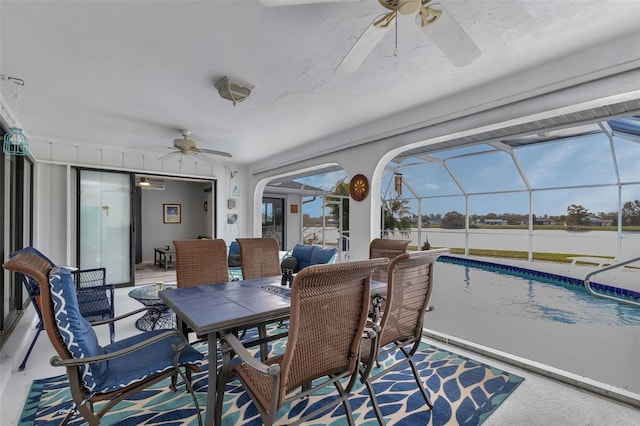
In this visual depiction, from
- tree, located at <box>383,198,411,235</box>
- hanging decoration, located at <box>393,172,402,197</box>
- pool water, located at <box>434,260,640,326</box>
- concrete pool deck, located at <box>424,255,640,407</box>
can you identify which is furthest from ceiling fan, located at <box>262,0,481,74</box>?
tree, located at <box>383,198,411,235</box>

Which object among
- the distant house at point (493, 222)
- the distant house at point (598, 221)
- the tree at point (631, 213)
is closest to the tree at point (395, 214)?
the distant house at point (493, 222)

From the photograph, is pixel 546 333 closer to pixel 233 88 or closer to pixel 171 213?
pixel 233 88

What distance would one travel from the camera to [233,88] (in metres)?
2.63

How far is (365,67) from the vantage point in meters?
2.39

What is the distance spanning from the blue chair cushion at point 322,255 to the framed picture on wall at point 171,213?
222 inches

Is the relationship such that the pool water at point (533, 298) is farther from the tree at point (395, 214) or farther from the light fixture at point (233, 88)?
the light fixture at point (233, 88)

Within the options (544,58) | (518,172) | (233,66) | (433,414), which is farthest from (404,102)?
(518,172)

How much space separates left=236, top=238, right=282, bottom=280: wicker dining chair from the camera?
300 centimetres

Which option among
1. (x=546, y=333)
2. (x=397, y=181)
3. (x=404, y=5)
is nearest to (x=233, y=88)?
(x=404, y=5)

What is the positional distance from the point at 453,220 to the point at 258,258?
21.6ft

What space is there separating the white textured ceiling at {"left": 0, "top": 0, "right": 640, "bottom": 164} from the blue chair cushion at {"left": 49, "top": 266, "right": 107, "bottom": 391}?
154 cm

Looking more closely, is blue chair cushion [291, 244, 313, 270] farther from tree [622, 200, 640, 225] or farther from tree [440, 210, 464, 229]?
tree [622, 200, 640, 225]

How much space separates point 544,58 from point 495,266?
6629 millimetres

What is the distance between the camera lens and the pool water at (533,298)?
4.98 metres
